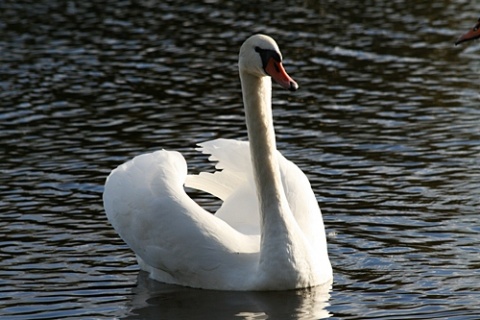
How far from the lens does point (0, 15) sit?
81.7 ft

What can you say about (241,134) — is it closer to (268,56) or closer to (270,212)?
(270,212)

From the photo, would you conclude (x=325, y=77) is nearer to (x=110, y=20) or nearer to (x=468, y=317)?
(x=110, y=20)

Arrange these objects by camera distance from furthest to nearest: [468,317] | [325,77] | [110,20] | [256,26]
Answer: [110,20] < [256,26] < [325,77] < [468,317]

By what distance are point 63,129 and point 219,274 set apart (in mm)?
6578

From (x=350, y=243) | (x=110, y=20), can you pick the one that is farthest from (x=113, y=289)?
(x=110, y=20)

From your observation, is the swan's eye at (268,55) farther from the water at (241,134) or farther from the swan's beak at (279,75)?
the water at (241,134)

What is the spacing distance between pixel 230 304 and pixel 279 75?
1.76 metres

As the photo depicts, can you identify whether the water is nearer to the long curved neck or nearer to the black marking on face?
the long curved neck

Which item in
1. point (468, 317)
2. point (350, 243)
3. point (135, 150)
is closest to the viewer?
point (468, 317)

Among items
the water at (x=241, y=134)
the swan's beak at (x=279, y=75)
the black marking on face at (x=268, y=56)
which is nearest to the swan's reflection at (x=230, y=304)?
the water at (x=241, y=134)

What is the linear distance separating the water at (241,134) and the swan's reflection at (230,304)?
0.02 m

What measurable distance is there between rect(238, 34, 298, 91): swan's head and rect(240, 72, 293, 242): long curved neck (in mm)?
171

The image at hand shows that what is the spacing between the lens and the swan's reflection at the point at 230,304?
9125 millimetres

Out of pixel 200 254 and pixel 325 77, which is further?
pixel 325 77
